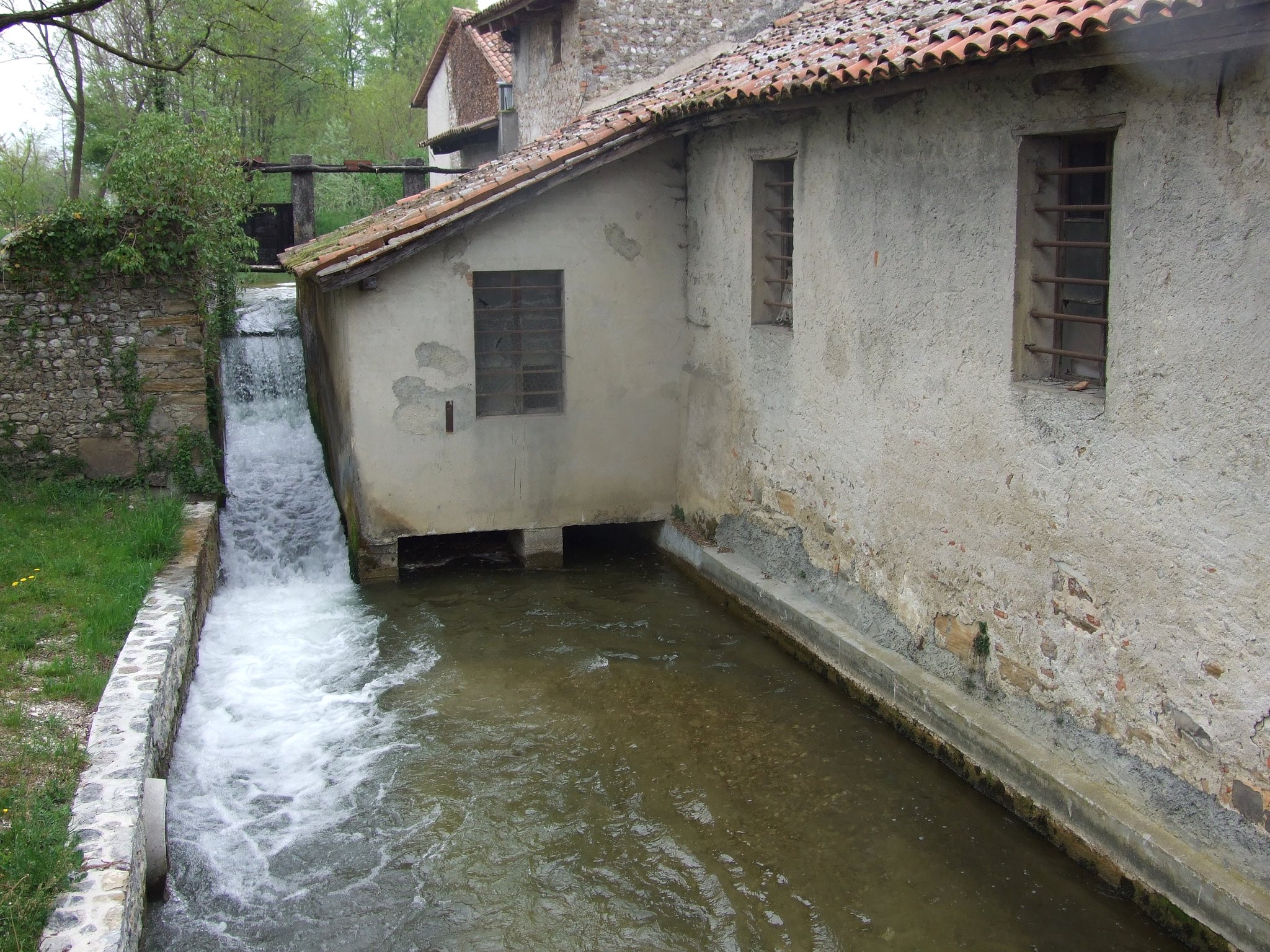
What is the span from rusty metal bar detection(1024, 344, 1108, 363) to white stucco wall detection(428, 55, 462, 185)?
22528mm

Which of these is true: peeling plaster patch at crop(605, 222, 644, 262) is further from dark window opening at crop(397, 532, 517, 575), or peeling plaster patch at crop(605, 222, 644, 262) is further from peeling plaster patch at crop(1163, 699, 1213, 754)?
peeling plaster patch at crop(1163, 699, 1213, 754)

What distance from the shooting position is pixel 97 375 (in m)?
10.6

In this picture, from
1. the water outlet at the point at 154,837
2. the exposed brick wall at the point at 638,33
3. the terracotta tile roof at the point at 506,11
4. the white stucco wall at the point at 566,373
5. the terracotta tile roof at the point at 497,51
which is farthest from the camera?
the terracotta tile roof at the point at 497,51

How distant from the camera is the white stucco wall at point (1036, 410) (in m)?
4.96

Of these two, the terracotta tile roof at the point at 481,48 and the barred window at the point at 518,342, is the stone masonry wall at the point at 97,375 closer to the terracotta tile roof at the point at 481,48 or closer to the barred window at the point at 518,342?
the barred window at the point at 518,342

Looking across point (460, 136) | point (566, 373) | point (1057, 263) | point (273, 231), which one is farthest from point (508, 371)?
point (460, 136)

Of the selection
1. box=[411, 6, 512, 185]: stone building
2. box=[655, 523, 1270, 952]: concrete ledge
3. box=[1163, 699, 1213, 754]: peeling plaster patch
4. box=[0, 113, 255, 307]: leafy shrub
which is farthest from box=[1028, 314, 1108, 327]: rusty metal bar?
box=[411, 6, 512, 185]: stone building

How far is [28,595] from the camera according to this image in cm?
795

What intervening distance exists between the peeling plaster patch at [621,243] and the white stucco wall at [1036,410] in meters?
1.14

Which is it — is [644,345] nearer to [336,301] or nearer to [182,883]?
[336,301]

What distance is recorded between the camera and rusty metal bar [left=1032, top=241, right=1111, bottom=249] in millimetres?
5766

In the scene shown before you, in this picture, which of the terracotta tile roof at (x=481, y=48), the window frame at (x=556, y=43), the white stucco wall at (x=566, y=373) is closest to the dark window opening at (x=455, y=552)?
the white stucco wall at (x=566, y=373)

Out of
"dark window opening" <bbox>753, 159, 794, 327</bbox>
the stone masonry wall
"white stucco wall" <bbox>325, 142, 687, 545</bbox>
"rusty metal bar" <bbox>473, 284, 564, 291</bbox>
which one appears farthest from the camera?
the stone masonry wall

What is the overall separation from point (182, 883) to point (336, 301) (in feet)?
18.6
